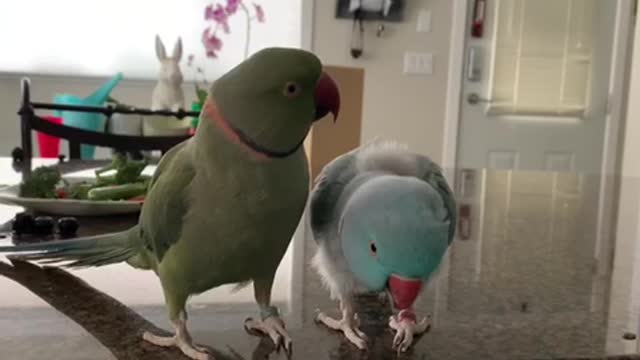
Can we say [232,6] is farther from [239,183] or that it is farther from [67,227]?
[239,183]

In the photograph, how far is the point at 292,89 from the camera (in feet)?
1.63

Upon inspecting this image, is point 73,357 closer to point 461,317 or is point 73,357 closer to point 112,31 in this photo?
point 461,317

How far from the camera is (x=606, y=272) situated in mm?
822

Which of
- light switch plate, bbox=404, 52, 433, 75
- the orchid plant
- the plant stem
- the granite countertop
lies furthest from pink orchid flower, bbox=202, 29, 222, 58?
the granite countertop

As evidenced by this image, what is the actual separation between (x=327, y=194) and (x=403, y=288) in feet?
0.39

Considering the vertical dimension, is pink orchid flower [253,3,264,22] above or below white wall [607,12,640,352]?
above

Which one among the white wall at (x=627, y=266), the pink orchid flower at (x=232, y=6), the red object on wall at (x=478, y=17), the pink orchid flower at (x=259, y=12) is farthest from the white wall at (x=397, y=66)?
the white wall at (x=627, y=266)

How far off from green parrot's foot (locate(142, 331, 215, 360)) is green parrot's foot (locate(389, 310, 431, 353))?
0.16 metres

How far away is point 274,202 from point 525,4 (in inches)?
116

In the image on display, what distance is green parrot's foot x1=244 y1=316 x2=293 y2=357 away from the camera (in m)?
0.56

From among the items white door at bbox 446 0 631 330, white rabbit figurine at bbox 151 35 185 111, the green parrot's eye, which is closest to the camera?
the green parrot's eye

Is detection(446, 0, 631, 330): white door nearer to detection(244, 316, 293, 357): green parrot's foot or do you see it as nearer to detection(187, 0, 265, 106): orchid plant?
detection(187, 0, 265, 106): orchid plant

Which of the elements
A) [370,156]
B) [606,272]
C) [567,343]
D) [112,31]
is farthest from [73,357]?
[112,31]

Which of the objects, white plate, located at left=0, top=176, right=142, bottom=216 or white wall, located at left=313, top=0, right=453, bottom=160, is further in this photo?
white wall, located at left=313, top=0, right=453, bottom=160
